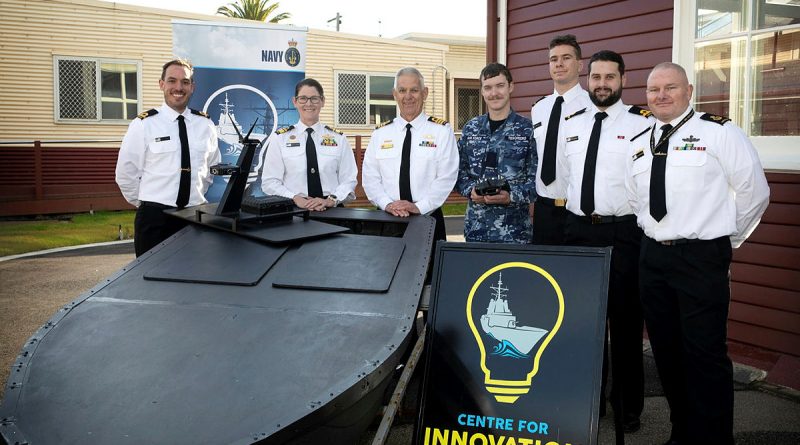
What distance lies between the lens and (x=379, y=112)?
57.1 ft

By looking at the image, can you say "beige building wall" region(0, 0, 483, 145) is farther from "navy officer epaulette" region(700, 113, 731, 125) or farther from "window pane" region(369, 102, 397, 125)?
"navy officer epaulette" region(700, 113, 731, 125)

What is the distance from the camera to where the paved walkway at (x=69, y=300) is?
11.7ft

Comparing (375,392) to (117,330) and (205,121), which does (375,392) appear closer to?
(117,330)

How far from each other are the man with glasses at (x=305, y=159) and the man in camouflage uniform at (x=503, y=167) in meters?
0.97

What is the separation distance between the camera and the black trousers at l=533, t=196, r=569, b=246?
13.1 ft

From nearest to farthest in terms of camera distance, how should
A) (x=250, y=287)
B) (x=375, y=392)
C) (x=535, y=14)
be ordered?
1. (x=375, y=392)
2. (x=250, y=287)
3. (x=535, y=14)

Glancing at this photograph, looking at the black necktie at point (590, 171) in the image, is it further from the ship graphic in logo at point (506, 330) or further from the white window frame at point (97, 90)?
the white window frame at point (97, 90)

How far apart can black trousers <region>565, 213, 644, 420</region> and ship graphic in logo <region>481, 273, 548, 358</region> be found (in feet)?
3.19

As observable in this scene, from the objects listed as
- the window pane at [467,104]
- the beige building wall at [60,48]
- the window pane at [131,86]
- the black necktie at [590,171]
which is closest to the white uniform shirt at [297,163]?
the black necktie at [590,171]

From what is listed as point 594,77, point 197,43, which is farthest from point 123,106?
point 594,77

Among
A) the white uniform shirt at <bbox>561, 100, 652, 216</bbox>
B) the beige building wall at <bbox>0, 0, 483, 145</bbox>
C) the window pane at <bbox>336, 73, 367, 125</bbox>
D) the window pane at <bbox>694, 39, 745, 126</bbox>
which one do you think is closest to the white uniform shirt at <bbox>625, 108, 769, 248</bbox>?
the white uniform shirt at <bbox>561, 100, 652, 216</bbox>

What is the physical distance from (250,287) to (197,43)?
14.2 ft

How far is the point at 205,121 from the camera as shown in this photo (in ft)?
14.5

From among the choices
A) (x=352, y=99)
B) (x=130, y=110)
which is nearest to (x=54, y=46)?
(x=130, y=110)
